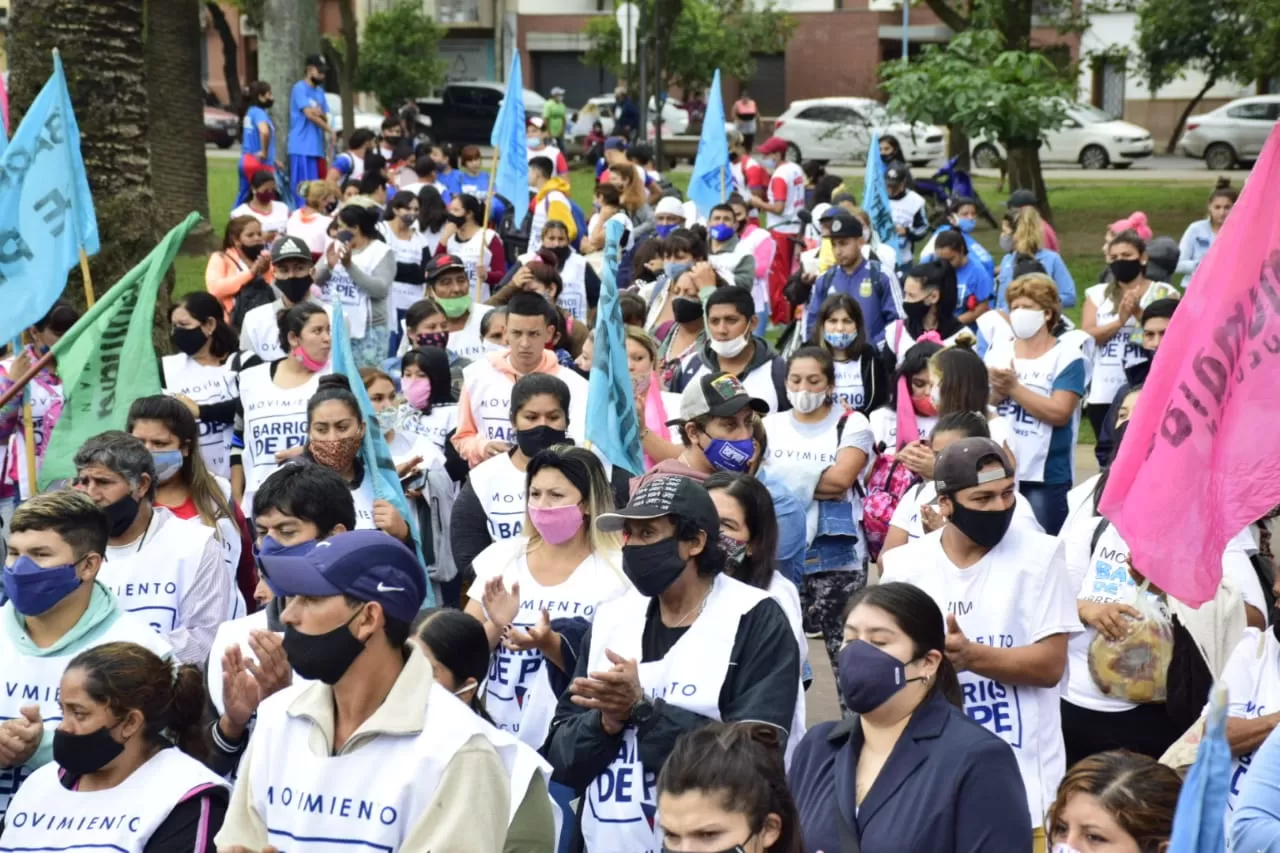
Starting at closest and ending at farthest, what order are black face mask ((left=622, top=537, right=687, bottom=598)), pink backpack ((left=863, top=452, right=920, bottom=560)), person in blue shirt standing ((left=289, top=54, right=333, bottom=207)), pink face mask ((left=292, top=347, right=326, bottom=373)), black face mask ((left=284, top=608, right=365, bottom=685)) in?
black face mask ((left=284, top=608, right=365, bottom=685)) → black face mask ((left=622, top=537, right=687, bottom=598)) → pink backpack ((left=863, top=452, right=920, bottom=560)) → pink face mask ((left=292, top=347, right=326, bottom=373)) → person in blue shirt standing ((left=289, top=54, right=333, bottom=207))

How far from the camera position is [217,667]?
19.1 ft

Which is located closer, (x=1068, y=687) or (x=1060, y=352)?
(x=1068, y=687)

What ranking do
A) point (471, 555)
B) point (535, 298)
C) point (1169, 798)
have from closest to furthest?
point (1169, 798) < point (471, 555) < point (535, 298)

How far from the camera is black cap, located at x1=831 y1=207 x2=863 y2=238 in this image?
39.8ft

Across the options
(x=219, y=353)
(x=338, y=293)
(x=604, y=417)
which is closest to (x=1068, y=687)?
(x=604, y=417)

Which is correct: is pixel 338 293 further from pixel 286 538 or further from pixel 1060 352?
pixel 286 538

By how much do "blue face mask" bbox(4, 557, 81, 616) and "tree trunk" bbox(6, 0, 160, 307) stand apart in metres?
6.59

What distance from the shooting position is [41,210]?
891cm

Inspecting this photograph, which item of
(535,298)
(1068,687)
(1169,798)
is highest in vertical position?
(535,298)

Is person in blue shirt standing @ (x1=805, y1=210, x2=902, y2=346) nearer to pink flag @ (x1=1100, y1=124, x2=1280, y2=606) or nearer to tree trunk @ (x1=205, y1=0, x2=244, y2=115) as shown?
pink flag @ (x1=1100, y1=124, x2=1280, y2=606)

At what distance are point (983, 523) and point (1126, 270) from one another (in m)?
6.64

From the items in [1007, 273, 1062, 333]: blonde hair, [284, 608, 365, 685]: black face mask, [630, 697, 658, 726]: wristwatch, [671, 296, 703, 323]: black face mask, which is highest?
[1007, 273, 1062, 333]: blonde hair

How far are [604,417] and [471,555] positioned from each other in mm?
990

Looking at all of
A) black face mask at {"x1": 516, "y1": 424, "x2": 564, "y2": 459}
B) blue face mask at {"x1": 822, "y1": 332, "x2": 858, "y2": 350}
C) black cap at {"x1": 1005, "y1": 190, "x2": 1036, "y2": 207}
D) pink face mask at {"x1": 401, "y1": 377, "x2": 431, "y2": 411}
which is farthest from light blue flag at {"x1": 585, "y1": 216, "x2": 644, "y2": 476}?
black cap at {"x1": 1005, "y1": 190, "x2": 1036, "y2": 207}
